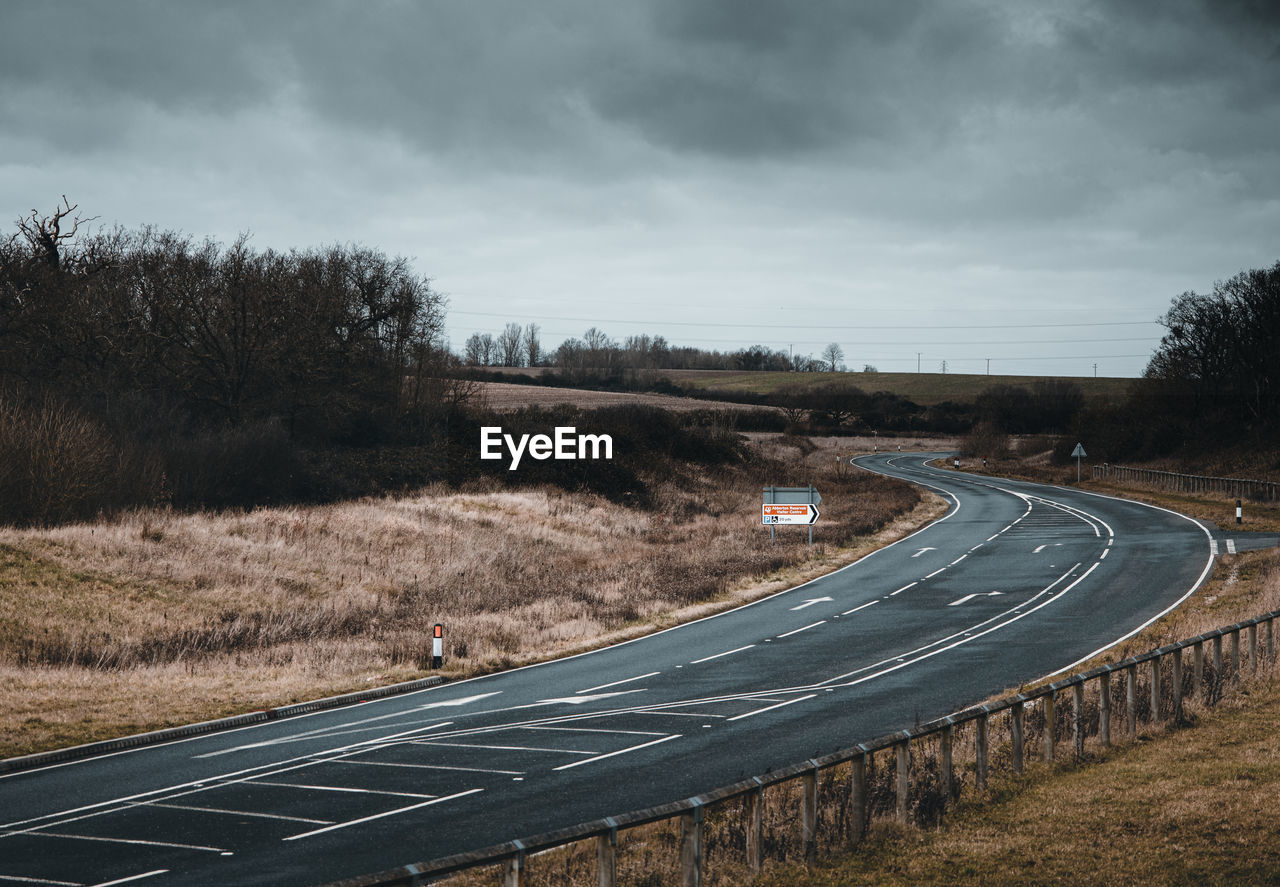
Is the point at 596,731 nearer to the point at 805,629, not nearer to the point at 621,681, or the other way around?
the point at 621,681

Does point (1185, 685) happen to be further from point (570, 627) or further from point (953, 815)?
point (570, 627)

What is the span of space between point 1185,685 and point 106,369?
4348 cm

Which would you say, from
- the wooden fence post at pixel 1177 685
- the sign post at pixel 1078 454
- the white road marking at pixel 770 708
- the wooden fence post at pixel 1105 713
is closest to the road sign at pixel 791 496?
the white road marking at pixel 770 708

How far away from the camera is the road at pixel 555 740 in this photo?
32.2ft

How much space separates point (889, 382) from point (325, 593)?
135728mm

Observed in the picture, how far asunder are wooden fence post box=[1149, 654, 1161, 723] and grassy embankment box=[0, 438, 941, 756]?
12.6 meters

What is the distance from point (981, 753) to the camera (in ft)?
33.0

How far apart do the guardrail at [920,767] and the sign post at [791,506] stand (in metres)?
19.1

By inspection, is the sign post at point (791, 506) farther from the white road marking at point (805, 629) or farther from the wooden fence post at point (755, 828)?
the wooden fence post at point (755, 828)

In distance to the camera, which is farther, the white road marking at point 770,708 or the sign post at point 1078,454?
the sign post at point 1078,454

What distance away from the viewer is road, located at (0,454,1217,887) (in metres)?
9.80

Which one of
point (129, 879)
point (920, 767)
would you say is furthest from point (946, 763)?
point (129, 879)

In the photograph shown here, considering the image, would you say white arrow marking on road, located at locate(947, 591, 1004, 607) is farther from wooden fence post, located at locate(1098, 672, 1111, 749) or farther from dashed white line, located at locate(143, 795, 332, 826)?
dashed white line, located at locate(143, 795, 332, 826)

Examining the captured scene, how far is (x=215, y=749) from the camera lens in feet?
46.1
